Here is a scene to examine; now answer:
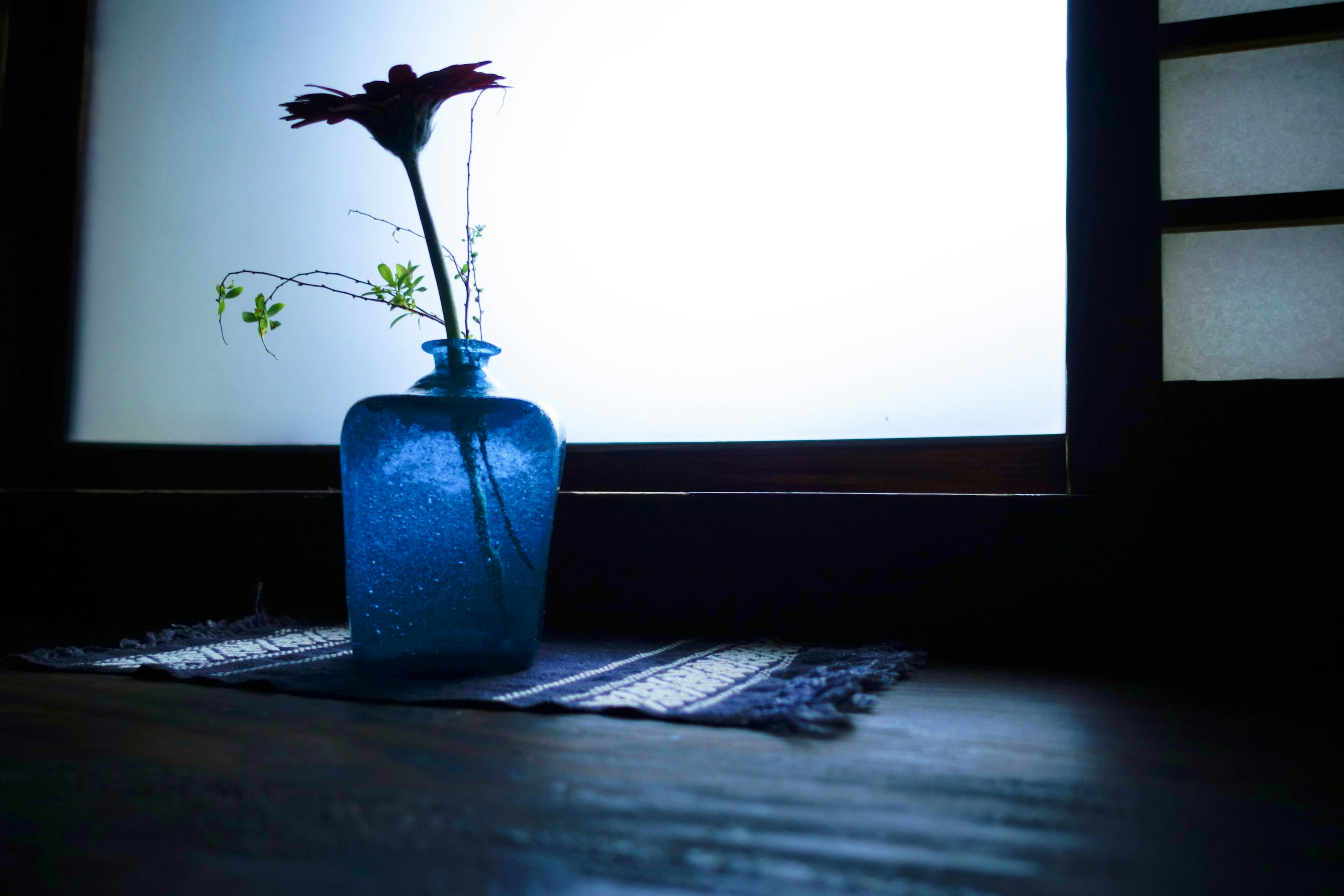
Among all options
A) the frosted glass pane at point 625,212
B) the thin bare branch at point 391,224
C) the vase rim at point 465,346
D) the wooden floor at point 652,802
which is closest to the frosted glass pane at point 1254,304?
the frosted glass pane at point 625,212

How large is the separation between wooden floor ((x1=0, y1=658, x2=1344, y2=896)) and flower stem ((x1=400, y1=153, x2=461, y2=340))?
33cm

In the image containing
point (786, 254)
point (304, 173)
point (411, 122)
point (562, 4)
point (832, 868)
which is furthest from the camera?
point (304, 173)

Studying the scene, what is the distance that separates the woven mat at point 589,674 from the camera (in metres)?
0.64

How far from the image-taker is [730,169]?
1.26 m

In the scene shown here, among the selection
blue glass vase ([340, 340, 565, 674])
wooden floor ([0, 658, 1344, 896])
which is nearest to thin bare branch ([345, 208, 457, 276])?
blue glass vase ([340, 340, 565, 674])

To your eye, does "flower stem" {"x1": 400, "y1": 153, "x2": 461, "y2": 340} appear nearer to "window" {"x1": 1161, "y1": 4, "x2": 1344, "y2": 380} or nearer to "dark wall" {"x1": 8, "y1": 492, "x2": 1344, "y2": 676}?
"dark wall" {"x1": 8, "y1": 492, "x2": 1344, "y2": 676}

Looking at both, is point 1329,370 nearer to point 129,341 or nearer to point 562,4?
point 562,4

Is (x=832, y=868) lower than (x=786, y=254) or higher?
lower

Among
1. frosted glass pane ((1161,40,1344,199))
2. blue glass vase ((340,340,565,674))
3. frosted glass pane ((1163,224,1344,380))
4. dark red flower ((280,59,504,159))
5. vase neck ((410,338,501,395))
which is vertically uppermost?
frosted glass pane ((1161,40,1344,199))

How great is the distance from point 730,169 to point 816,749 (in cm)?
92

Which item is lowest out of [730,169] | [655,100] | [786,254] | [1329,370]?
[1329,370]

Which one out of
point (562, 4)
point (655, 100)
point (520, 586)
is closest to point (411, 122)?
point (520, 586)

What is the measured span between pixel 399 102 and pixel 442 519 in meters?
0.35

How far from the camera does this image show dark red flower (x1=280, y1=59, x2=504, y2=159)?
0.74 metres
